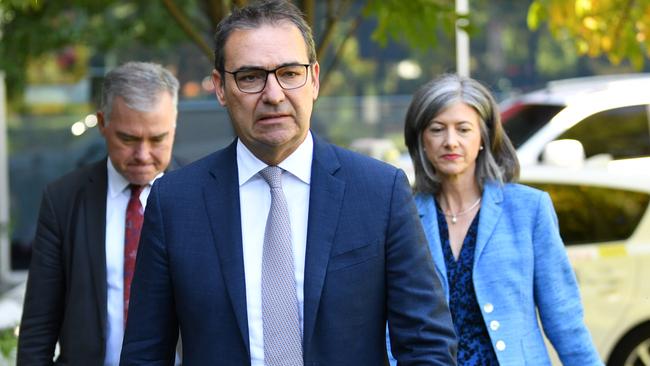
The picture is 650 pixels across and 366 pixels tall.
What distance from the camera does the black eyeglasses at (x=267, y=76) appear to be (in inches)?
106

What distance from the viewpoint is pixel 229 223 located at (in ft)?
9.06

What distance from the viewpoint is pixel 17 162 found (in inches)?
522

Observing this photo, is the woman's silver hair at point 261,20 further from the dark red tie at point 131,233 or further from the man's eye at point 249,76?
the dark red tie at point 131,233

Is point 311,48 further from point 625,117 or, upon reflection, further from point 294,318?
point 625,117

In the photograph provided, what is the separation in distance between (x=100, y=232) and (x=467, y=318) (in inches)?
50.4

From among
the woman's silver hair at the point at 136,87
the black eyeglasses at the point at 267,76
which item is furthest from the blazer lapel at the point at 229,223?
the woman's silver hair at the point at 136,87

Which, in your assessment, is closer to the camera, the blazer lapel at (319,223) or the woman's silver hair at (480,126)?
the blazer lapel at (319,223)

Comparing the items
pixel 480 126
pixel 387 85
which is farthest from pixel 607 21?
pixel 387 85

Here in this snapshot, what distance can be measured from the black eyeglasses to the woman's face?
63.5 inches

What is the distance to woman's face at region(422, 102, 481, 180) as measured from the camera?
4.27 metres

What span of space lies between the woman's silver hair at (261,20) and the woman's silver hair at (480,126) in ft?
5.08

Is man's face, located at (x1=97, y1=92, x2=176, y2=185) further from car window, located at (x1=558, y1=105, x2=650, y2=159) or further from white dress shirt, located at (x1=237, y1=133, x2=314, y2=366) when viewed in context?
car window, located at (x1=558, y1=105, x2=650, y2=159)

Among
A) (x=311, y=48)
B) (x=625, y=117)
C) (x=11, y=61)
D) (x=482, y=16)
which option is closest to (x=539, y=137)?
(x=625, y=117)

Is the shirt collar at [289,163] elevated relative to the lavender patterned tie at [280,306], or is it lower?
elevated
